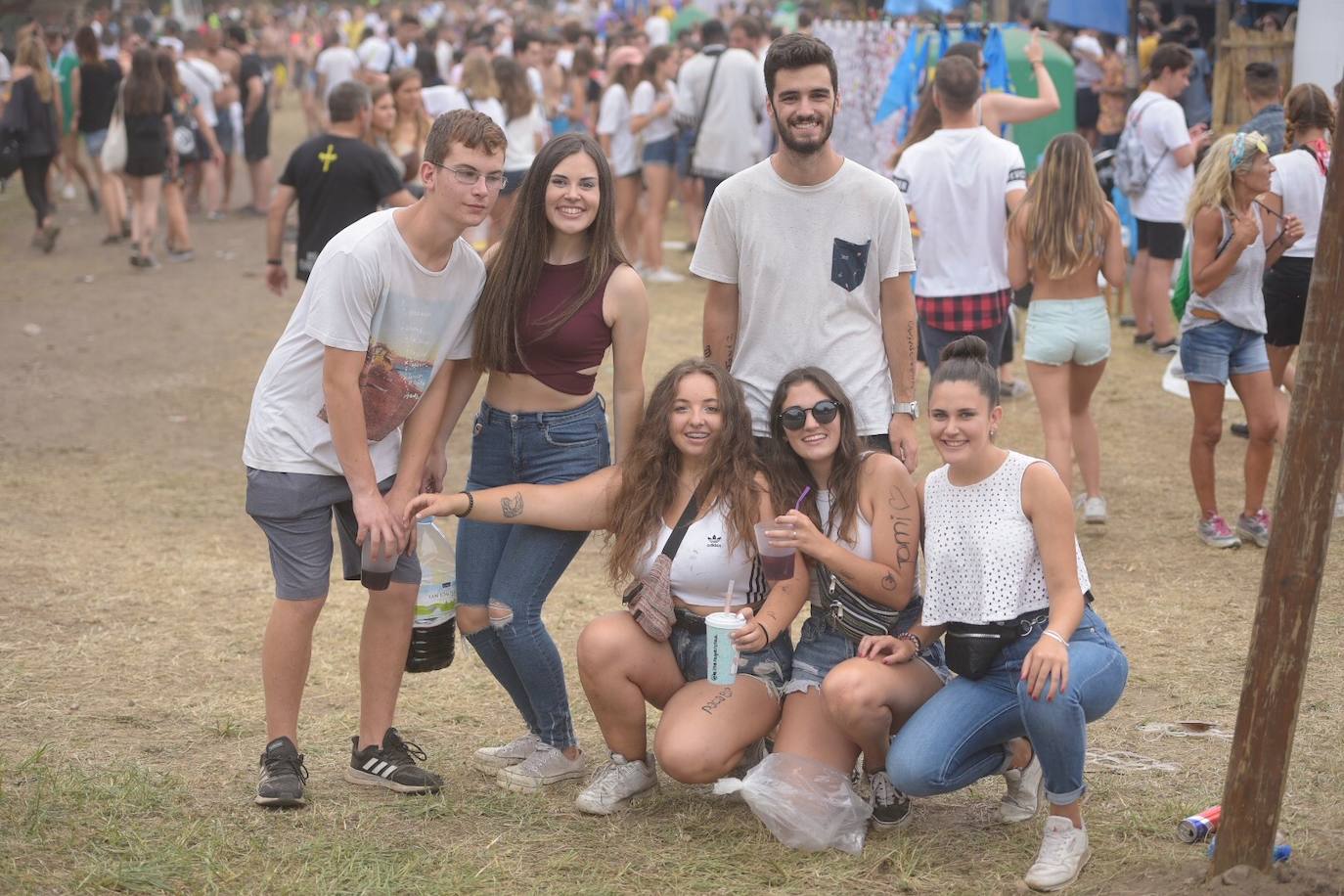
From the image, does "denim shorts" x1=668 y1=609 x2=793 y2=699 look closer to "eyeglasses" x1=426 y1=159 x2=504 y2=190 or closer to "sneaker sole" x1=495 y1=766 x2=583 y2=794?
"sneaker sole" x1=495 y1=766 x2=583 y2=794

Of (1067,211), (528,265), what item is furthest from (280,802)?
(1067,211)

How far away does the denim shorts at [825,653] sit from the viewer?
393cm

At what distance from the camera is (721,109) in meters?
11.6

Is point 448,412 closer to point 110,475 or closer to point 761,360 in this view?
point 761,360

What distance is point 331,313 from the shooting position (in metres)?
3.69

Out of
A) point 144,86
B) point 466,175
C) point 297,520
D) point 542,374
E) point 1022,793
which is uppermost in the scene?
point 466,175

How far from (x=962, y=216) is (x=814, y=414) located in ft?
10.4

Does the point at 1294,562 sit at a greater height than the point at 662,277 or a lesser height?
greater

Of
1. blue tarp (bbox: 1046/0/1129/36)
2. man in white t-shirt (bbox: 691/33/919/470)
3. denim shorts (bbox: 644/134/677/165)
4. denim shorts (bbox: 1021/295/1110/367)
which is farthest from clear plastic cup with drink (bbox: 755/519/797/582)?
blue tarp (bbox: 1046/0/1129/36)

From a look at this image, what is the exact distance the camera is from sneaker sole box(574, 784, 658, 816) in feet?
13.1

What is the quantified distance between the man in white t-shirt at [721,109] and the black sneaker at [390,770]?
7.94 metres

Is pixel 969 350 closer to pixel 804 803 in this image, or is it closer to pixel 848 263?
pixel 848 263

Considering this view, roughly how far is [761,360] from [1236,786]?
5.55ft

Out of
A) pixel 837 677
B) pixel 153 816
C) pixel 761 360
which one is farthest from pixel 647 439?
pixel 153 816
